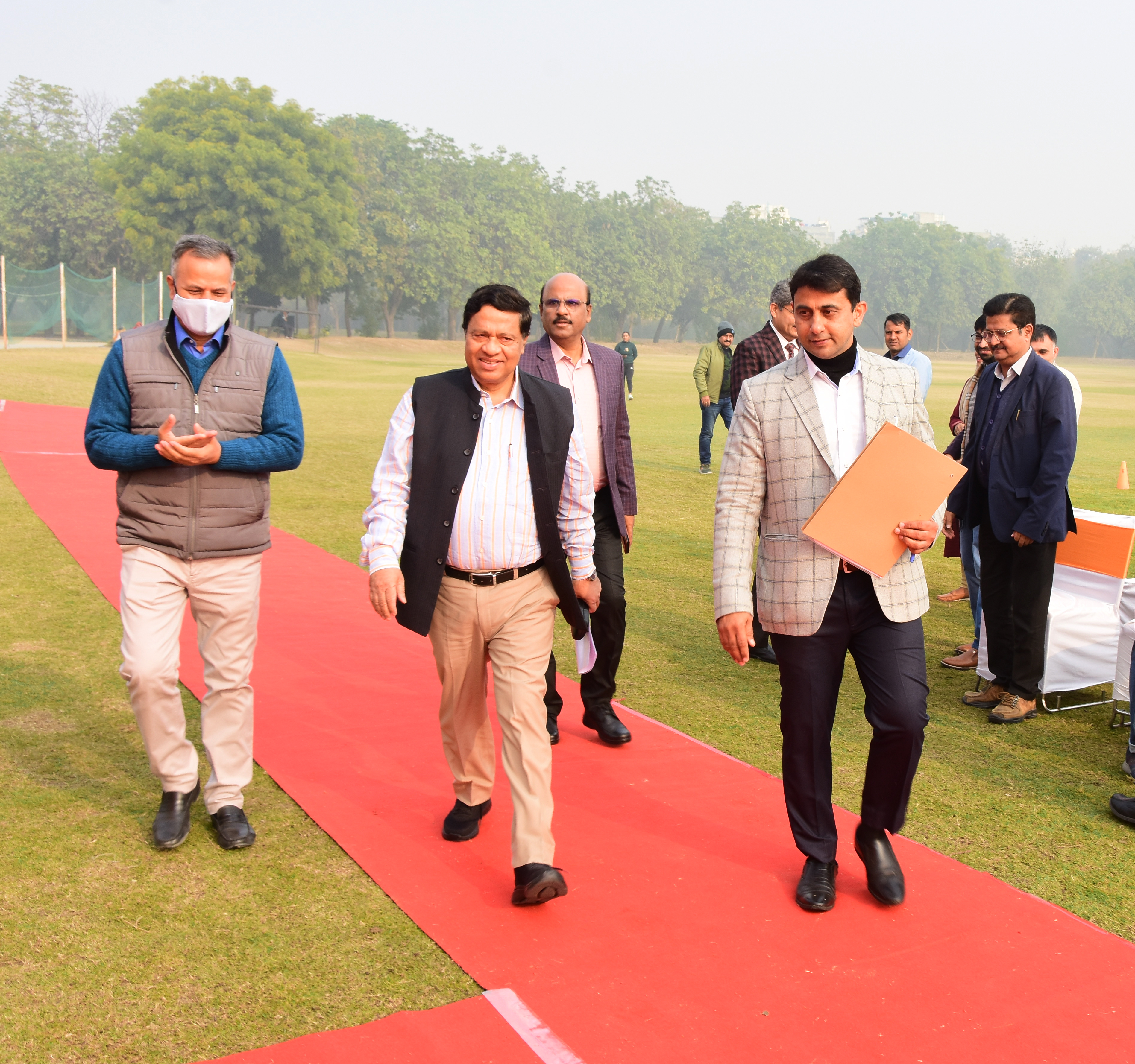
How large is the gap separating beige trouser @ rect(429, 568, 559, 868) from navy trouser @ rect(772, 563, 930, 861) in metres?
0.78

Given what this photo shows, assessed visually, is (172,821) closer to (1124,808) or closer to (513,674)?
(513,674)

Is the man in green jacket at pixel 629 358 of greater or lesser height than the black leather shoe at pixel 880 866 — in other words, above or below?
above

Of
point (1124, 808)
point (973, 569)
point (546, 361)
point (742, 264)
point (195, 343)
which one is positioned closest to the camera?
point (195, 343)

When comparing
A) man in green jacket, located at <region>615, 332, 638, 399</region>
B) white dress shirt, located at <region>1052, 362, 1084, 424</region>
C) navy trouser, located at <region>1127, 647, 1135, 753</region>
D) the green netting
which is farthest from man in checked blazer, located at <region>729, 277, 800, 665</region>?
the green netting

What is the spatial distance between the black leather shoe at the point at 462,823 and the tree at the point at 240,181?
55391mm

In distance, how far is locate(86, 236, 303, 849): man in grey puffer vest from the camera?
3799 mm

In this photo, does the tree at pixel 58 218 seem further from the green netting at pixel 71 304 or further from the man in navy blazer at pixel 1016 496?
the man in navy blazer at pixel 1016 496

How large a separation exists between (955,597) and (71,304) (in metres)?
39.0

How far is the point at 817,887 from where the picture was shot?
3582mm

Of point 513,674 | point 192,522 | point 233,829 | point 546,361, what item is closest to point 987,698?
point 546,361

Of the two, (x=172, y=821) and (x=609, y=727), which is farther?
(x=609, y=727)

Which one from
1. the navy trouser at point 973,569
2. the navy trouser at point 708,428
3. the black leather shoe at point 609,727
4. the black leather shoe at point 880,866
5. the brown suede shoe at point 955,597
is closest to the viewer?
the black leather shoe at point 880,866

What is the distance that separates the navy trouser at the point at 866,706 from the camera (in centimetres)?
350

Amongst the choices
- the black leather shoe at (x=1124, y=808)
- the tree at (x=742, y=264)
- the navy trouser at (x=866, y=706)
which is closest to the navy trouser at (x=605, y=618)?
the navy trouser at (x=866, y=706)
